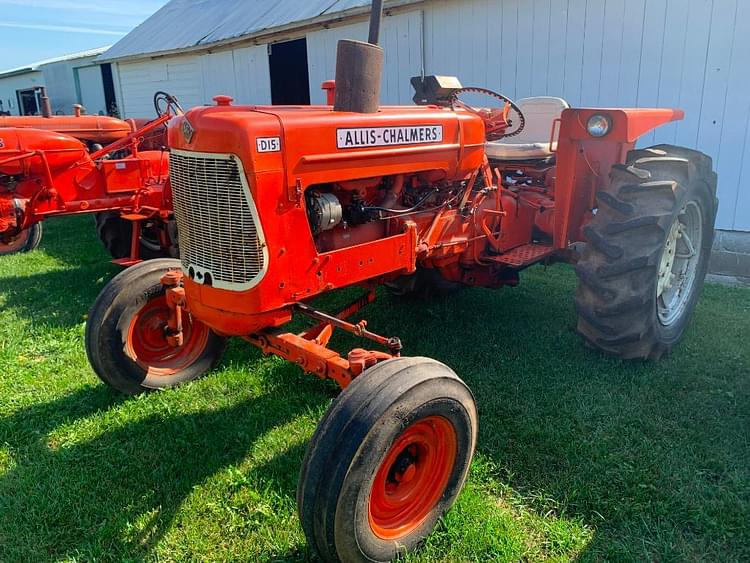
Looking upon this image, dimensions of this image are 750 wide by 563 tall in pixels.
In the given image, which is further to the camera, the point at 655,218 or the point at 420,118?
the point at 655,218

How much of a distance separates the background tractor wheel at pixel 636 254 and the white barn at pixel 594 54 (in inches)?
72.8

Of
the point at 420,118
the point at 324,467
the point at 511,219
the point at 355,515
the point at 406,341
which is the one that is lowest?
the point at 406,341

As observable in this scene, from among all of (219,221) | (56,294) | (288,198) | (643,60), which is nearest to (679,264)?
(643,60)

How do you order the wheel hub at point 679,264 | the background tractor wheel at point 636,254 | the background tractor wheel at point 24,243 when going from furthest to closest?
the background tractor wheel at point 24,243
the wheel hub at point 679,264
the background tractor wheel at point 636,254

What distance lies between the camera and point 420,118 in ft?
9.56

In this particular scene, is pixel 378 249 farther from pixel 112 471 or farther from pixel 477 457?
pixel 112 471

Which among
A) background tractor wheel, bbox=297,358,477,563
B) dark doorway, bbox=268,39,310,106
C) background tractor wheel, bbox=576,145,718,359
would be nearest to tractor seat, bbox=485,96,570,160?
background tractor wheel, bbox=576,145,718,359

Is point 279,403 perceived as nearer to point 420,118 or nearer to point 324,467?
point 324,467

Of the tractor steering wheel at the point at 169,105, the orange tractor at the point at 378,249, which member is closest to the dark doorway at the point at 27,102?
the tractor steering wheel at the point at 169,105

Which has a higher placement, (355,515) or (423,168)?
(423,168)

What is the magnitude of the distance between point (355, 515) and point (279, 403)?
1357mm

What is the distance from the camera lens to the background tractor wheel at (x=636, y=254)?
3.29 metres

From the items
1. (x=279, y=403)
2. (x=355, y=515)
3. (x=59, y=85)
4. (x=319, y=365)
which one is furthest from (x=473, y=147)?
(x=59, y=85)

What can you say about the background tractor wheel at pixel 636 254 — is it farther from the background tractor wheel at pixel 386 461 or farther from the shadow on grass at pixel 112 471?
the shadow on grass at pixel 112 471
